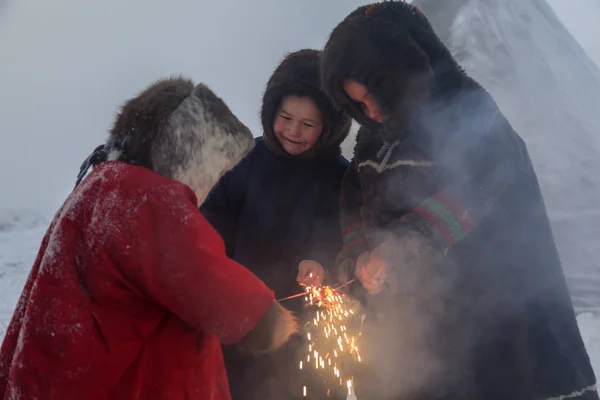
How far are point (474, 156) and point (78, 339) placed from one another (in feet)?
3.14

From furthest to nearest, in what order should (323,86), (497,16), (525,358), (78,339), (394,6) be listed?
(497,16) → (323,86) → (394,6) → (525,358) → (78,339)

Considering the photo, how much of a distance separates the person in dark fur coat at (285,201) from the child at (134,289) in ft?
1.91

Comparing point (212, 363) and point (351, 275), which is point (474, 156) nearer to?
point (351, 275)

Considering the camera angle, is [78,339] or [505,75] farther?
[505,75]

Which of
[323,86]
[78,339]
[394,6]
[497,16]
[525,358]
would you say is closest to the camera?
[78,339]

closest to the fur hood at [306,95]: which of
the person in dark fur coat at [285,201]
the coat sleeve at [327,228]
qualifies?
the person in dark fur coat at [285,201]

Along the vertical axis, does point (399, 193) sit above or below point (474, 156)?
below

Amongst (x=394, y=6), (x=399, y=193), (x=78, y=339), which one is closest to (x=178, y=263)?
(x=78, y=339)

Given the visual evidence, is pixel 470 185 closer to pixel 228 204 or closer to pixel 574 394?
pixel 574 394

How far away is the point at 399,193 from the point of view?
1217 mm

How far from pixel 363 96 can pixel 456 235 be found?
0.45 m

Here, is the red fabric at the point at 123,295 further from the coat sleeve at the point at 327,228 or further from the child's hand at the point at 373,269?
the coat sleeve at the point at 327,228

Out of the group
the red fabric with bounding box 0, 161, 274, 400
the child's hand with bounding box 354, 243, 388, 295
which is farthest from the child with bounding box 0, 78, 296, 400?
the child's hand with bounding box 354, 243, 388, 295

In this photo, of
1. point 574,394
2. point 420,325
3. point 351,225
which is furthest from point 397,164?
point 574,394
